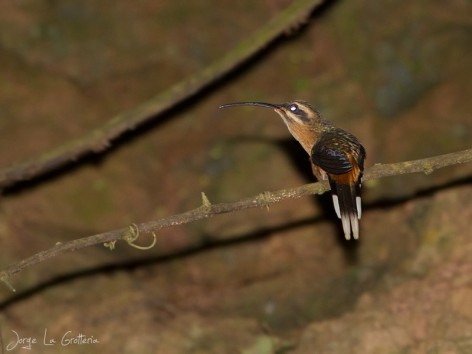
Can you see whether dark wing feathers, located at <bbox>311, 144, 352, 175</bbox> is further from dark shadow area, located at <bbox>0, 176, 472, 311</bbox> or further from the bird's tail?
dark shadow area, located at <bbox>0, 176, 472, 311</bbox>

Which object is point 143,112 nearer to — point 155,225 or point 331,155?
point 331,155

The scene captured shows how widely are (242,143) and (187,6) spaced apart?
120 inches

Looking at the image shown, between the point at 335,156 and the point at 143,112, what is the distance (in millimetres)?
3572

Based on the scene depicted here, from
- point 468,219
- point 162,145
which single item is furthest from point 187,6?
point 468,219

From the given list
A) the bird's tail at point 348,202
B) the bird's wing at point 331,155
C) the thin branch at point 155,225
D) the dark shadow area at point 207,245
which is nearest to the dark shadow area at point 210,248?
the dark shadow area at point 207,245

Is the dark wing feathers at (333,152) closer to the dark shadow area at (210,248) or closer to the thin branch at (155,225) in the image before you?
the thin branch at (155,225)

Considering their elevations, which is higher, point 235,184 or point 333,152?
point 235,184

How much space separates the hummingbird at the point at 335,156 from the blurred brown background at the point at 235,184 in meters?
1.92

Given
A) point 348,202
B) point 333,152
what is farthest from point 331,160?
point 348,202

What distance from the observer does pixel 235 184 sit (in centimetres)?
1084

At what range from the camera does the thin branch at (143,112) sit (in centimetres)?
942

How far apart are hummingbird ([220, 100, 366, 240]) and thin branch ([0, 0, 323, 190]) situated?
2.21 meters

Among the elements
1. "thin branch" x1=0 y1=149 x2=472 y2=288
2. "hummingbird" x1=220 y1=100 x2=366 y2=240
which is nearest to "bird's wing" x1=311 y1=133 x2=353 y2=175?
"hummingbird" x1=220 y1=100 x2=366 y2=240

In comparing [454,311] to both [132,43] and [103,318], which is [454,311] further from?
[132,43]
